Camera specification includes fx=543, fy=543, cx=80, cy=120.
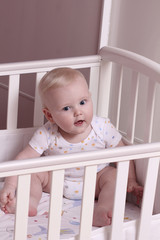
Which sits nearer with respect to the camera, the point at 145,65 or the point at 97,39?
the point at 145,65

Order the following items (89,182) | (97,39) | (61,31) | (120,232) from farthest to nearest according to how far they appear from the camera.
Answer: (61,31) < (97,39) < (120,232) < (89,182)

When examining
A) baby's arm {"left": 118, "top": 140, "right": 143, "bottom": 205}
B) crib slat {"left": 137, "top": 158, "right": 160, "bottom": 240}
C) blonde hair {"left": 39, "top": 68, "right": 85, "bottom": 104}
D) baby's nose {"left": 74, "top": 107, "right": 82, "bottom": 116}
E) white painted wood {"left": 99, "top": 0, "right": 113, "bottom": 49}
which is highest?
white painted wood {"left": 99, "top": 0, "right": 113, "bottom": 49}

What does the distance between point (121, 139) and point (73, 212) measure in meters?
0.33

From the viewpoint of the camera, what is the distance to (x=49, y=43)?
2549 millimetres

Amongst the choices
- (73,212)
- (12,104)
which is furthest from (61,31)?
(73,212)

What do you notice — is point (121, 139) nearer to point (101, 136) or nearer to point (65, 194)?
point (101, 136)

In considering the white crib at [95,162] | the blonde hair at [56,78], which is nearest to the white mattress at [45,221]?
the white crib at [95,162]

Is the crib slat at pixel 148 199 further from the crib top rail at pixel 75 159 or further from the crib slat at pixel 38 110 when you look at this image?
the crib slat at pixel 38 110

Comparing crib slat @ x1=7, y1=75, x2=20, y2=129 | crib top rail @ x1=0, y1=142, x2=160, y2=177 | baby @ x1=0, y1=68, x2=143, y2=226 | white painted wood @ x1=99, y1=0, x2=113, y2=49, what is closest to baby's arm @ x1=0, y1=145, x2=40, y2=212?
baby @ x1=0, y1=68, x2=143, y2=226

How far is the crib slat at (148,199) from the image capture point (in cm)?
139

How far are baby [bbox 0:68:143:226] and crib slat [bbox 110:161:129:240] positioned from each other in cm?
14

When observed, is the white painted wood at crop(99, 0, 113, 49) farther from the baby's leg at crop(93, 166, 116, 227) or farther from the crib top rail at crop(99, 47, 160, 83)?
the baby's leg at crop(93, 166, 116, 227)

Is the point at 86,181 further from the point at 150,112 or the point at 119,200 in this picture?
the point at 150,112

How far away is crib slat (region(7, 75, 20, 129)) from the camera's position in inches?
71.5
